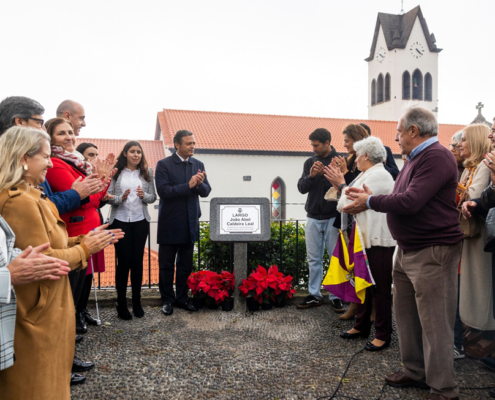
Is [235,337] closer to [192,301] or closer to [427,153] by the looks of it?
[192,301]

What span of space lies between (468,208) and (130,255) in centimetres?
342

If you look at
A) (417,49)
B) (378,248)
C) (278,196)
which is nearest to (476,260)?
(378,248)

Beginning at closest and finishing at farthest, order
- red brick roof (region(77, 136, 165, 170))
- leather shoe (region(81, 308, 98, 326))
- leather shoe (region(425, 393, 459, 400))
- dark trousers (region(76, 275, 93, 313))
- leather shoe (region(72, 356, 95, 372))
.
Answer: leather shoe (region(425, 393, 459, 400)), leather shoe (region(72, 356, 95, 372)), dark trousers (region(76, 275, 93, 313)), leather shoe (region(81, 308, 98, 326)), red brick roof (region(77, 136, 165, 170))

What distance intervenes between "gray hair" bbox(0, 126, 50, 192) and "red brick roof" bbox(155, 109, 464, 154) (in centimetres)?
2536

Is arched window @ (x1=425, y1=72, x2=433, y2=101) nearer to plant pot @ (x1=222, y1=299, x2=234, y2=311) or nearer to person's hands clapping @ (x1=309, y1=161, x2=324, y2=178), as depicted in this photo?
person's hands clapping @ (x1=309, y1=161, x2=324, y2=178)

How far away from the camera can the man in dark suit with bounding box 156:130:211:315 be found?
494cm

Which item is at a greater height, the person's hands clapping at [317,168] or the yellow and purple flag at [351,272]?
the person's hands clapping at [317,168]

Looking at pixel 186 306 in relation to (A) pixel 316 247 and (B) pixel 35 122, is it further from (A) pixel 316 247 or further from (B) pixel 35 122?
(B) pixel 35 122

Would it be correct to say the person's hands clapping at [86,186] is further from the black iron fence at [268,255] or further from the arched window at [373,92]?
the arched window at [373,92]

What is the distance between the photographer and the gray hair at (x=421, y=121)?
116 inches

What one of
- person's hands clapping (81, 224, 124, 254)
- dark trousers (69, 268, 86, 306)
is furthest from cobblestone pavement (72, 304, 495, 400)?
person's hands clapping (81, 224, 124, 254)

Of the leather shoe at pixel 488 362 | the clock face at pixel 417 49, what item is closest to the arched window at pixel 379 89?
the clock face at pixel 417 49

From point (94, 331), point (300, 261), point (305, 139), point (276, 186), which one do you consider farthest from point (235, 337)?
point (305, 139)

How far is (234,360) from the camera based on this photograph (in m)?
3.57
